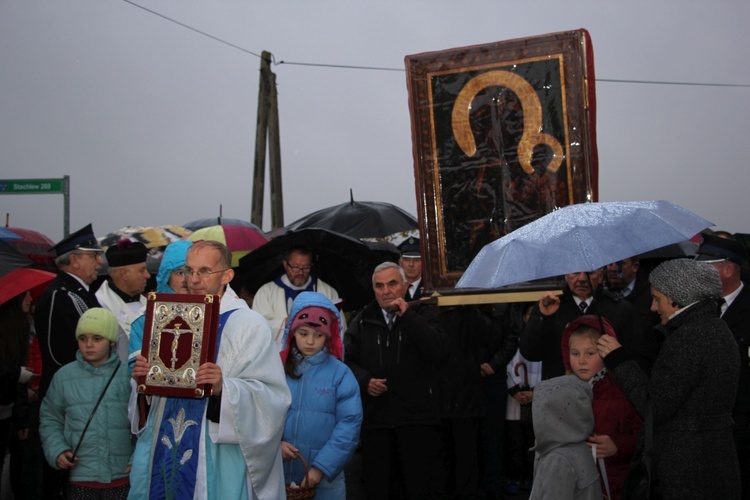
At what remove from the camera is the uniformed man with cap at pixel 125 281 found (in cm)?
605

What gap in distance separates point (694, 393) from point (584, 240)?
2.92ft

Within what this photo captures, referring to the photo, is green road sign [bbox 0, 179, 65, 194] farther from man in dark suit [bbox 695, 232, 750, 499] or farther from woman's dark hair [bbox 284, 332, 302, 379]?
man in dark suit [bbox 695, 232, 750, 499]

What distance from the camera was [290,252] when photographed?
659 cm

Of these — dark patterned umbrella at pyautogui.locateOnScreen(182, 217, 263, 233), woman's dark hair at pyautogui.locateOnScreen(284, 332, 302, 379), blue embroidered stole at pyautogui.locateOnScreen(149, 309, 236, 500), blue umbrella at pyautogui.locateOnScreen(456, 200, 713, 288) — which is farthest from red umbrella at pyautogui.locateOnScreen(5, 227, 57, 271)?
blue umbrella at pyautogui.locateOnScreen(456, 200, 713, 288)

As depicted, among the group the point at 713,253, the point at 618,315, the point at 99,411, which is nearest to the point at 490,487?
the point at 618,315

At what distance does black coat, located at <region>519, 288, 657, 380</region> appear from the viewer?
201 inches

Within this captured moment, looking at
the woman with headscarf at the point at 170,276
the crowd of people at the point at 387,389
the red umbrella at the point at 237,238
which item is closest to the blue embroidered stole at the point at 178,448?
the crowd of people at the point at 387,389

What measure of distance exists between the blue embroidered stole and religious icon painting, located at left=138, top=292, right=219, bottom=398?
19cm

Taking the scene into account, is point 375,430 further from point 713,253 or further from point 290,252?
point 713,253

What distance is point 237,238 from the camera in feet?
27.0

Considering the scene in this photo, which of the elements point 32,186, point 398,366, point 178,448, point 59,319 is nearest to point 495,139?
point 398,366

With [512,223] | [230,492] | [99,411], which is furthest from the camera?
[512,223]

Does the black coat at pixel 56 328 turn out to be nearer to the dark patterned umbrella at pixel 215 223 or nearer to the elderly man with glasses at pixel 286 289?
the elderly man with glasses at pixel 286 289

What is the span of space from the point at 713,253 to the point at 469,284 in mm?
2266
